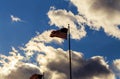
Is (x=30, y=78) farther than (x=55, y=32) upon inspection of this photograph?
Yes

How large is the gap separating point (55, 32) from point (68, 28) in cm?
242

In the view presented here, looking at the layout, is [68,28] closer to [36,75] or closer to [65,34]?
[65,34]

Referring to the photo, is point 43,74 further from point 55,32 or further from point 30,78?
point 55,32

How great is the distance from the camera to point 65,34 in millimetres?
79438

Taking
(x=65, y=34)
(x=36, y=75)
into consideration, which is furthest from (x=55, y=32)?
(x=36, y=75)

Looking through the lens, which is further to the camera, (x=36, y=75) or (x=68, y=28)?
(x=36, y=75)

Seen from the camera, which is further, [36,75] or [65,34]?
[36,75]

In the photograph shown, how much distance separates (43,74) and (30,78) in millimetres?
3484

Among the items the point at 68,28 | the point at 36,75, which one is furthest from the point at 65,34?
the point at 36,75

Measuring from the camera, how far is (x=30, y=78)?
94.4 m

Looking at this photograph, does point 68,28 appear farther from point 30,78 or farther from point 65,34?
point 30,78

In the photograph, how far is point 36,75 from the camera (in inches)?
3701

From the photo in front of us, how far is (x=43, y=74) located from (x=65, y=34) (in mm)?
19642

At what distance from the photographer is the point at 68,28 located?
78438 millimetres
